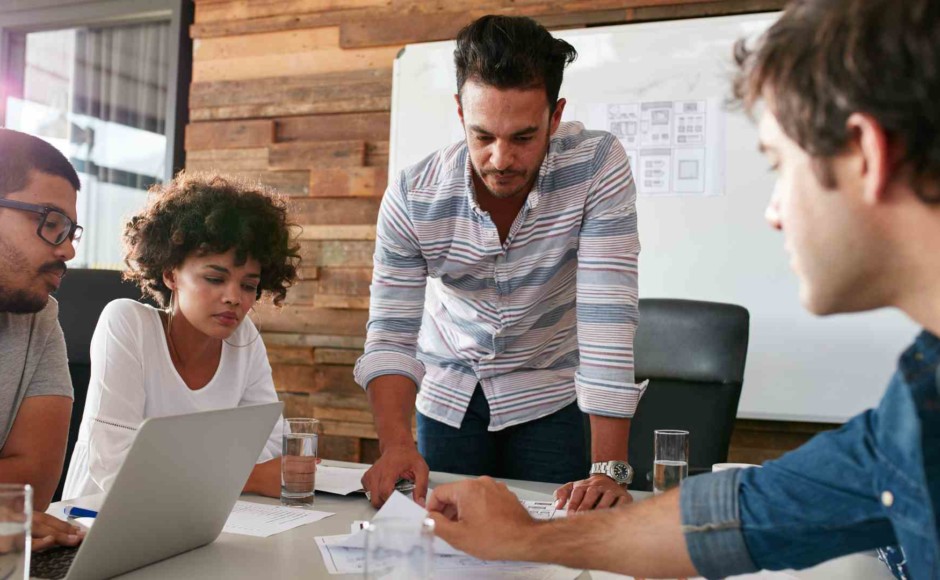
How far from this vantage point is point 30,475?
150cm

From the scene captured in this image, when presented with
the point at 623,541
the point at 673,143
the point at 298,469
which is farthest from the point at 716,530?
the point at 673,143

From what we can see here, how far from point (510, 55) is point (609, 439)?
0.71m

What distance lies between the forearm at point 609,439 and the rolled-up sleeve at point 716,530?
2.25 feet

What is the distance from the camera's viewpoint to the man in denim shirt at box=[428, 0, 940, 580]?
0.68m

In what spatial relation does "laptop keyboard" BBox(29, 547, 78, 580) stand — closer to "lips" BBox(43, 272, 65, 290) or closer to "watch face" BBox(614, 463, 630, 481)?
"lips" BBox(43, 272, 65, 290)

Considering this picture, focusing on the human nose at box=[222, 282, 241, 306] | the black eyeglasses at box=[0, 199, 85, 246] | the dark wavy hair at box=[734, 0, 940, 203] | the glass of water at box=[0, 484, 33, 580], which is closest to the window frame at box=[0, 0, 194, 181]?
the human nose at box=[222, 282, 241, 306]

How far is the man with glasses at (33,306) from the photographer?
1477mm

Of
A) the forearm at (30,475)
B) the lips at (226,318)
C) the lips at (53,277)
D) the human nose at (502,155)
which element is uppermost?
the human nose at (502,155)

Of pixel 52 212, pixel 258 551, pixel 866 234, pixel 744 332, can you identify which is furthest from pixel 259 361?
pixel 866 234

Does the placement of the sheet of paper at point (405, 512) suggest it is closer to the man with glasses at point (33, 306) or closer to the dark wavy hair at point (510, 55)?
the man with glasses at point (33, 306)

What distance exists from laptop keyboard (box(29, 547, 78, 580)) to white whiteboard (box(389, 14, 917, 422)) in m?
2.09

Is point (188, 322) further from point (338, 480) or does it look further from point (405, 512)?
point (405, 512)

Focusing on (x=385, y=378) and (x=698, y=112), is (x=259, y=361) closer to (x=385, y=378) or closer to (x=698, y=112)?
(x=385, y=378)

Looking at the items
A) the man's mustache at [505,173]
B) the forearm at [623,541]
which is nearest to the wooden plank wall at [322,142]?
the man's mustache at [505,173]
